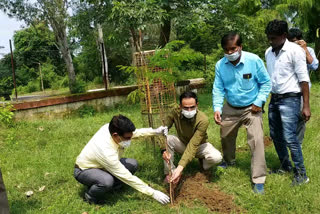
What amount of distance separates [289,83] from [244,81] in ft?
1.64

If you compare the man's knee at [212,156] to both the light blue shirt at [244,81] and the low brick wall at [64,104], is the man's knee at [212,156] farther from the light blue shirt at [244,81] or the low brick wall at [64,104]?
the low brick wall at [64,104]

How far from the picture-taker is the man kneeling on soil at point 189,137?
3.31 metres

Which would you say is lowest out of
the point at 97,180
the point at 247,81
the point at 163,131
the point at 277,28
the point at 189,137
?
the point at 97,180

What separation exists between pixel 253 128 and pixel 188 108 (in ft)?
2.78

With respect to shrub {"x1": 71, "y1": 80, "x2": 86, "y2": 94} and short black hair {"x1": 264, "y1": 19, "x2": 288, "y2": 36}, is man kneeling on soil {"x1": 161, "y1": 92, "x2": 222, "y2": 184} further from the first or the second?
shrub {"x1": 71, "y1": 80, "x2": 86, "y2": 94}

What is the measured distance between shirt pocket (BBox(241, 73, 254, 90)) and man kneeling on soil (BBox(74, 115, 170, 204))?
1.10 m

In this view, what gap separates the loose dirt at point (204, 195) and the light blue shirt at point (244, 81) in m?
0.97

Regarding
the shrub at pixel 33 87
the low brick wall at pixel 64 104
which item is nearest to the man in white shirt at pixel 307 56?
the low brick wall at pixel 64 104

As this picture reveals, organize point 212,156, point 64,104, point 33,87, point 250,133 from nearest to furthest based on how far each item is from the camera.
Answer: point 250,133 < point 212,156 < point 64,104 < point 33,87

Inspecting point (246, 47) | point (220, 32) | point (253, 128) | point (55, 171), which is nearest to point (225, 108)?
point (253, 128)

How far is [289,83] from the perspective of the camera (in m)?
3.21

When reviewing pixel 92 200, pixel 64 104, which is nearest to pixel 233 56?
pixel 92 200

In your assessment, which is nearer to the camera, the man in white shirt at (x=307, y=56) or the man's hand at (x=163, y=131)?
the man's hand at (x=163, y=131)

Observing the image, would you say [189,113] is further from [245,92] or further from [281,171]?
[281,171]
